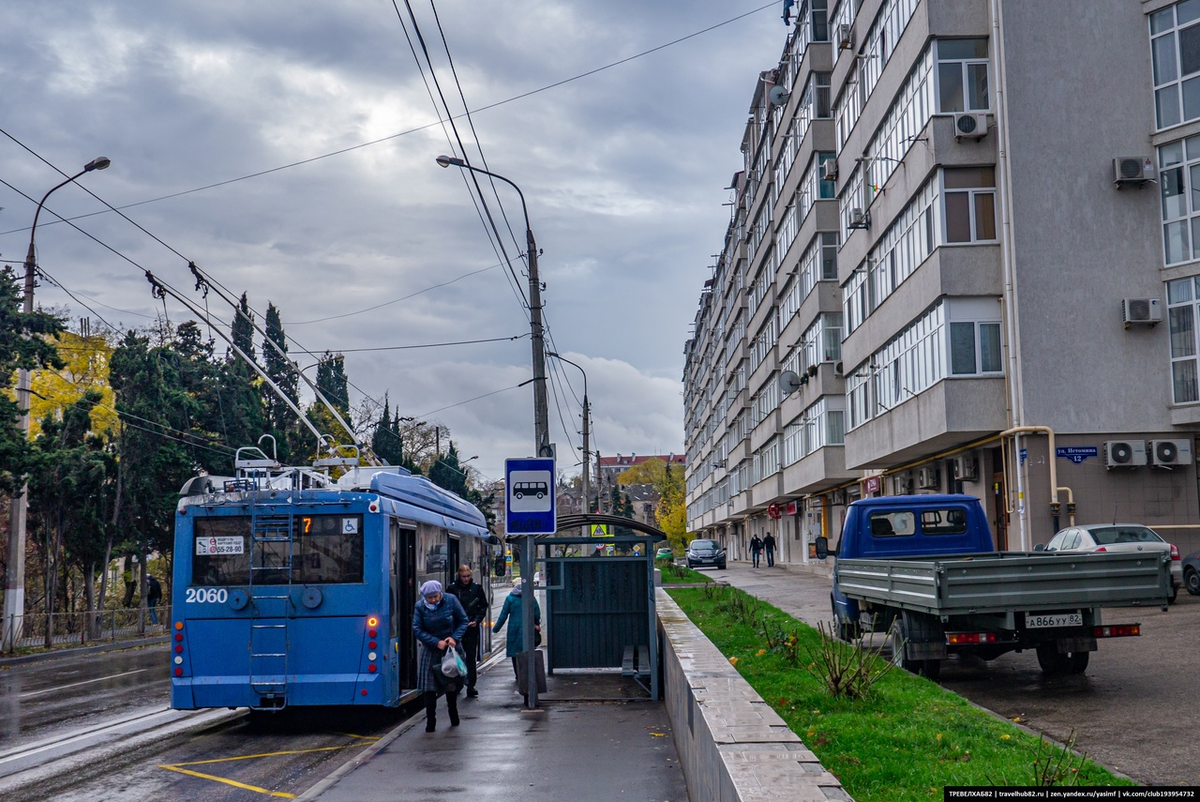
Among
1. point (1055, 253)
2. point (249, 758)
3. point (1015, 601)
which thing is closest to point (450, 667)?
point (249, 758)

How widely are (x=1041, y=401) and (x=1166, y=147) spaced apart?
642 cm

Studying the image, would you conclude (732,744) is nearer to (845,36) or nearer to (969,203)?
(969,203)

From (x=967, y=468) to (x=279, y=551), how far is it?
69.4 feet

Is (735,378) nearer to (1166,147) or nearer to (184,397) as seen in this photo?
(184,397)

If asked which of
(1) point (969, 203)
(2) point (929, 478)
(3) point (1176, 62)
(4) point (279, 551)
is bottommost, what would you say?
(4) point (279, 551)

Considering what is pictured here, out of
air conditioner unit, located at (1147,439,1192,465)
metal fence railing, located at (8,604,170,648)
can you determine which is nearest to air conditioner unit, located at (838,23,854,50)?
air conditioner unit, located at (1147,439,1192,465)

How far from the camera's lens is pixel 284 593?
41.6ft

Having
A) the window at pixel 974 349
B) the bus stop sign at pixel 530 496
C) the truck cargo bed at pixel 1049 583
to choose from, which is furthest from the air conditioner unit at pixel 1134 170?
the bus stop sign at pixel 530 496

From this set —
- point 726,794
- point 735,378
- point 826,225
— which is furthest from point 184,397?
point 735,378

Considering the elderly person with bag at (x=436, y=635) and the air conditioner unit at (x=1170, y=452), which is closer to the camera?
the elderly person with bag at (x=436, y=635)

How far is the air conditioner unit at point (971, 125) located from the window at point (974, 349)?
428 centimetres

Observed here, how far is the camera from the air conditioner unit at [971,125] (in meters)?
26.7

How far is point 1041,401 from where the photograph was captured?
26.3 m

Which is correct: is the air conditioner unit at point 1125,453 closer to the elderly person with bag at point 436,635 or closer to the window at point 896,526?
the window at point 896,526
